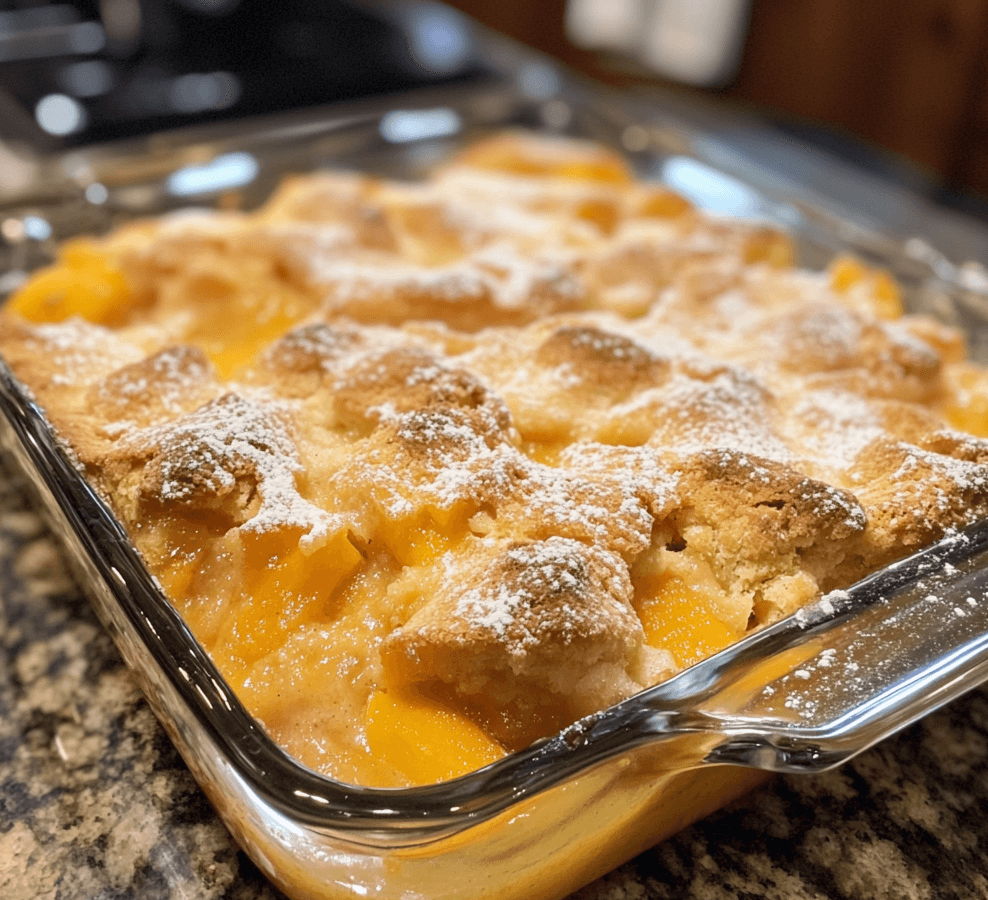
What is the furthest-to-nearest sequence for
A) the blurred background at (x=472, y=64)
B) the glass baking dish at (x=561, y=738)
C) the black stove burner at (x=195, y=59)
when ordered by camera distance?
the blurred background at (x=472, y=64) < the black stove burner at (x=195, y=59) < the glass baking dish at (x=561, y=738)

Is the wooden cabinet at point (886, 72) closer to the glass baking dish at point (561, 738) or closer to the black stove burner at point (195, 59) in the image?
the black stove burner at point (195, 59)

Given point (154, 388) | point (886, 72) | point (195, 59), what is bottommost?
point (195, 59)

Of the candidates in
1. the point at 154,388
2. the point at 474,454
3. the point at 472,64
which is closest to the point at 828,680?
the point at 474,454

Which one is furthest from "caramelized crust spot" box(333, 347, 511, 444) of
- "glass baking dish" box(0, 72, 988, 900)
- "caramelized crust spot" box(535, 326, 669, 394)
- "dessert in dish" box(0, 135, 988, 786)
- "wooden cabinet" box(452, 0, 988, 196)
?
"wooden cabinet" box(452, 0, 988, 196)

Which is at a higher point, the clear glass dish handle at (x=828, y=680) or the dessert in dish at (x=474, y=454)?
the clear glass dish handle at (x=828, y=680)

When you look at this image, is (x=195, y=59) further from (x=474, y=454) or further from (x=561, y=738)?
(x=561, y=738)

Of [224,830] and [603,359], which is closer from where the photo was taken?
[224,830]

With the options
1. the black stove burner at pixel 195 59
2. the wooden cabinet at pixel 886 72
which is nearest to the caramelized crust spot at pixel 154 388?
the black stove burner at pixel 195 59

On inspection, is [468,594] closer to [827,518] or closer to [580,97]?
[827,518]
